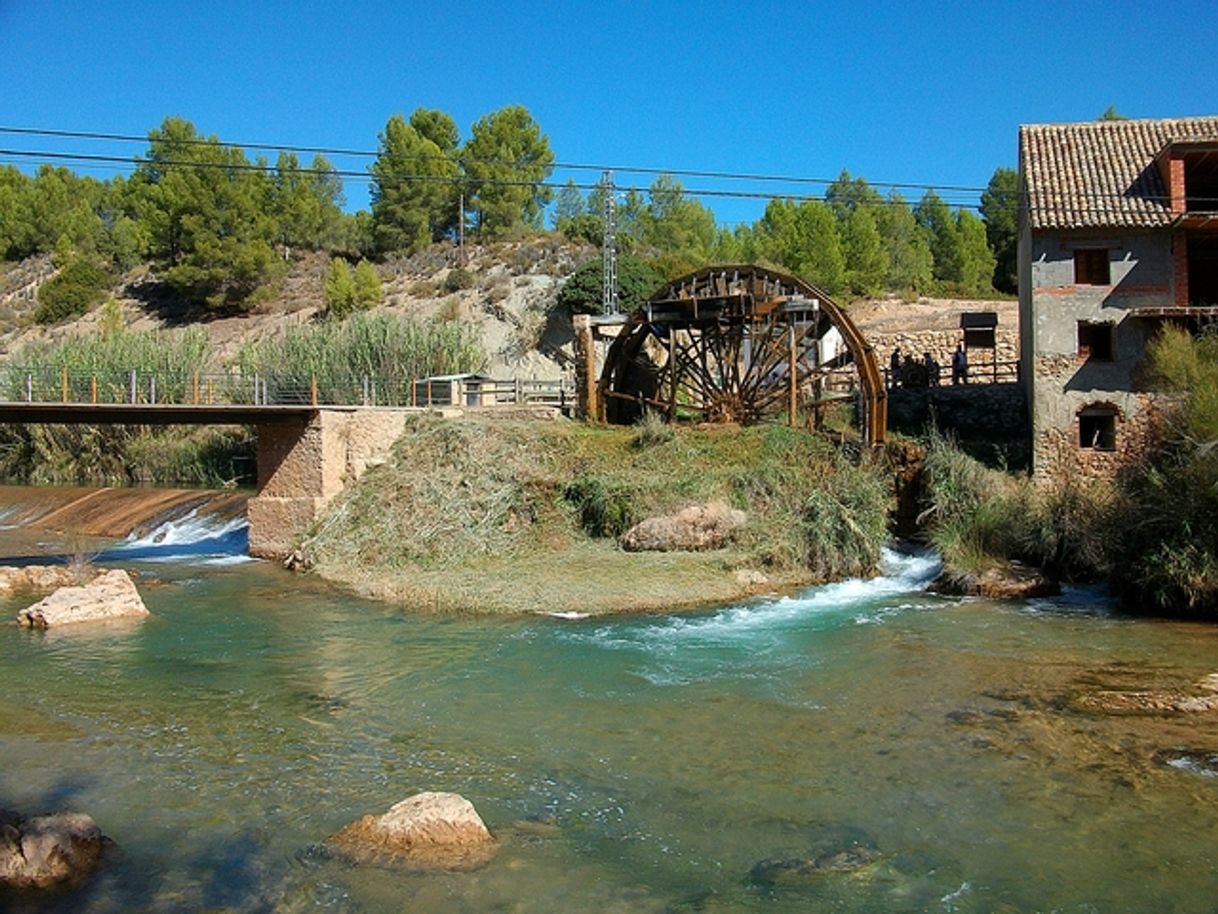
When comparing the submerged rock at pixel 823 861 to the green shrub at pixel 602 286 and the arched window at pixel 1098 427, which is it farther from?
the green shrub at pixel 602 286

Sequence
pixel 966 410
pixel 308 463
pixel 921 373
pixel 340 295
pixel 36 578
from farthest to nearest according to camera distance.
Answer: pixel 340 295
pixel 921 373
pixel 966 410
pixel 308 463
pixel 36 578


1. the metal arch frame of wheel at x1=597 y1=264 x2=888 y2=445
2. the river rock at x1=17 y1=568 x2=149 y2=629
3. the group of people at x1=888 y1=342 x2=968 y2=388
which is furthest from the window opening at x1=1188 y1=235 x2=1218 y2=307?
the river rock at x1=17 y1=568 x2=149 y2=629

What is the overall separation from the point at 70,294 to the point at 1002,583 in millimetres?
58394

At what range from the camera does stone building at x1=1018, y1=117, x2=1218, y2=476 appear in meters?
21.6

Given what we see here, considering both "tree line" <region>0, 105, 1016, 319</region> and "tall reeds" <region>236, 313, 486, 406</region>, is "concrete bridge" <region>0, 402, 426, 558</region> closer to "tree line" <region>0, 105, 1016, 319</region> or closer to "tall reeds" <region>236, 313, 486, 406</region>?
"tall reeds" <region>236, 313, 486, 406</region>

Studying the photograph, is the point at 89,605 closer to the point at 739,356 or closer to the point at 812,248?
the point at 739,356

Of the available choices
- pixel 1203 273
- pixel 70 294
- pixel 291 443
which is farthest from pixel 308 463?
pixel 70 294

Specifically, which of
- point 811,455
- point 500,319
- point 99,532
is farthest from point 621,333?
point 500,319

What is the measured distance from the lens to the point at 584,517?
20.3 meters

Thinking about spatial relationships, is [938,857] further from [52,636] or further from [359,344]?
[359,344]

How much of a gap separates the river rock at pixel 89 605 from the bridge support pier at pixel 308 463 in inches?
215

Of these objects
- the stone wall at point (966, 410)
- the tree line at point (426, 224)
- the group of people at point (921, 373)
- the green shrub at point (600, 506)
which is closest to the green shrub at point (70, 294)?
the tree line at point (426, 224)

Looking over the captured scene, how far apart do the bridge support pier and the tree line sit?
26.4 m

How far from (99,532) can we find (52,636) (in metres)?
14.0
